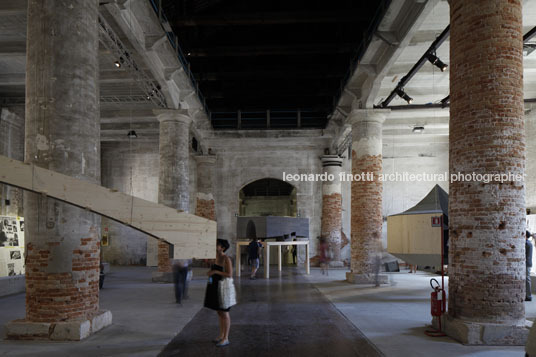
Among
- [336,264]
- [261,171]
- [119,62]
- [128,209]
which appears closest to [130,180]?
[261,171]

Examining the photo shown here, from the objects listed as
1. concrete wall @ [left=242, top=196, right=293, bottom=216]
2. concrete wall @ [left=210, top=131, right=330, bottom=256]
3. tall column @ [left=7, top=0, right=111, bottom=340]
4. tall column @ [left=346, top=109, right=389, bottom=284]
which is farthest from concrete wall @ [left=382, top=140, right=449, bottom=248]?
tall column @ [left=7, top=0, right=111, bottom=340]

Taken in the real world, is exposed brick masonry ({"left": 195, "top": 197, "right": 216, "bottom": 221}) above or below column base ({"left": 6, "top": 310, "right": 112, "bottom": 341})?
above

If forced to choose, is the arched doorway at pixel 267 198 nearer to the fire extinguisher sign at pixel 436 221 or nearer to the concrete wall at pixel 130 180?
the concrete wall at pixel 130 180

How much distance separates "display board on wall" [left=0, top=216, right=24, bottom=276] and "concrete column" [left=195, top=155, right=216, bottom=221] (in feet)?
27.2

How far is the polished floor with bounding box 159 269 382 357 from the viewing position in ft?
20.5

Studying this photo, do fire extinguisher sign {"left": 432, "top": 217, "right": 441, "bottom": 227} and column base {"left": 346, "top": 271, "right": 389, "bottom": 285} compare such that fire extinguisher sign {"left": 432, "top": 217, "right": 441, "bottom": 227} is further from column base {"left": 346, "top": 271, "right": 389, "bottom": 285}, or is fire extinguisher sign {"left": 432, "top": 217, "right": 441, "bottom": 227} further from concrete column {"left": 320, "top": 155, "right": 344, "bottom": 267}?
concrete column {"left": 320, "top": 155, "right": 344, "bottom": 267}

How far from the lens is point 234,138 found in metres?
21.0

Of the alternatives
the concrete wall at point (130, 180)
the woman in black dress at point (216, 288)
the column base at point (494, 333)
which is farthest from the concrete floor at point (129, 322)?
the concrete wall at point (130, 180)

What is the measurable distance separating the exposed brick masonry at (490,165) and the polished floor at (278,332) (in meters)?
1.91

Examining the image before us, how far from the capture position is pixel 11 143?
16828 millimetres

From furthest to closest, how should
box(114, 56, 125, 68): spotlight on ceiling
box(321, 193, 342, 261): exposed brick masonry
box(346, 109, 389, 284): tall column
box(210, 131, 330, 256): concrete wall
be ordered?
1. box(210, 131, 330, 256): concrete wall
2. box(321, 193, 342, 261): exposed brick masonry
3. box(346, 109, 389, 284): tall column
4. box(114, 56, 125, 68): spotlight on ceiling

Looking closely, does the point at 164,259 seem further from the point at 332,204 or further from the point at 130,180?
the point at 130,180

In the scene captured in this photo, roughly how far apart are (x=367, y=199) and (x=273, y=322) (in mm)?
6872

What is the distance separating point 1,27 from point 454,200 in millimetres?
11140
